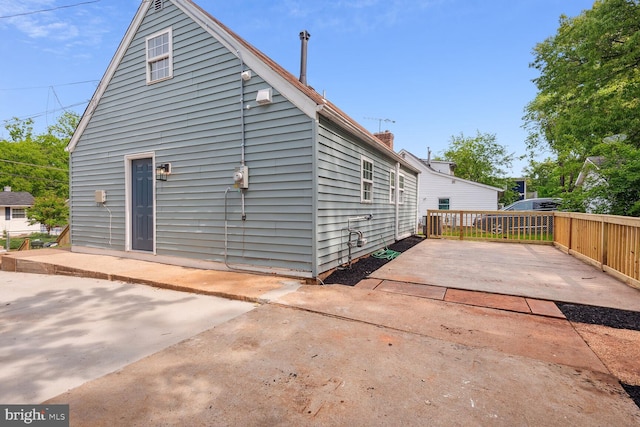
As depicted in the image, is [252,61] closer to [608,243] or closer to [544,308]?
[544,308]

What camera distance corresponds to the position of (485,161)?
105ft

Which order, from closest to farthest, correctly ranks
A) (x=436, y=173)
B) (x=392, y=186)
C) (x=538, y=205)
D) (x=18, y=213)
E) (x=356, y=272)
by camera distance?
(x=356, y=272) < (x=392, y=186) < (x=538, y=205) < (x=436, y=173) < (x=18, y=213)

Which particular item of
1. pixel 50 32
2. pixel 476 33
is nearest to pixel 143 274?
pixel 50 32

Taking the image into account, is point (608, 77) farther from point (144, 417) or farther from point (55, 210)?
point (55, 210)

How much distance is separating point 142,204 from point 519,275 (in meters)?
8.36

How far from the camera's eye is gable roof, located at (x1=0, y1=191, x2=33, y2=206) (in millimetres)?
29375

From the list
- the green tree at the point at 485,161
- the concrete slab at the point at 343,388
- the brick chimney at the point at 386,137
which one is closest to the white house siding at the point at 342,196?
the concrete slab at the point at 343,388

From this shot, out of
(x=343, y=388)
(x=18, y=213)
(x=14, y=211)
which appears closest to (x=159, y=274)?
(x=343, y=388)

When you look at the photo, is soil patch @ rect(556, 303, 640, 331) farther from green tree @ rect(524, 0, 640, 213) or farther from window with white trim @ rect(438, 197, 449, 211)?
window with white trim @ rect(438, 197, 449, 211)

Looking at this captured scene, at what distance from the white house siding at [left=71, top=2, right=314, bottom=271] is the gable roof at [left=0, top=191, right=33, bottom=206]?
32.9 m

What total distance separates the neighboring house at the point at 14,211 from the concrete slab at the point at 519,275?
3887cm

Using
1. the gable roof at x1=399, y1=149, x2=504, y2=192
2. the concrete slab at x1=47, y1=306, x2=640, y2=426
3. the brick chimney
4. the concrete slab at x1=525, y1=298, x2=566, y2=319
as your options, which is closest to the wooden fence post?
the concrete slab at x1=525, y1=298, x2=566, y2=319

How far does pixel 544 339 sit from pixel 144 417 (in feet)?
11.3

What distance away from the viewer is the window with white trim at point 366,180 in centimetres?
706
